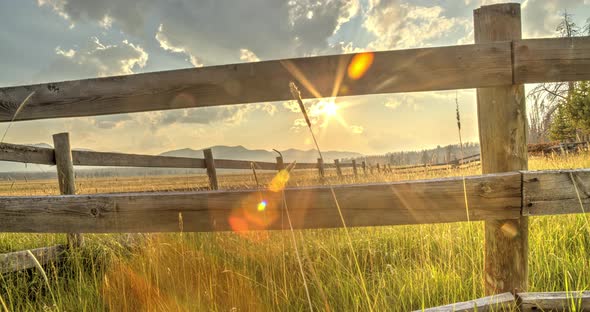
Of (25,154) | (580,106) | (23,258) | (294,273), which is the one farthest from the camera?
(580,106)

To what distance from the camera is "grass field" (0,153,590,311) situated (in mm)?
2225

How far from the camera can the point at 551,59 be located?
1.93 metres

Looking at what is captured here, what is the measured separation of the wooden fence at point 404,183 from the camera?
5.86 feet

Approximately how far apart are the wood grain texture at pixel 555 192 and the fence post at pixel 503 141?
5.1 inches

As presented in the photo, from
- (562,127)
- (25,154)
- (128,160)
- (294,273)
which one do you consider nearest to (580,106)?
(562,127)

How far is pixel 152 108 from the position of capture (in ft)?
6.95

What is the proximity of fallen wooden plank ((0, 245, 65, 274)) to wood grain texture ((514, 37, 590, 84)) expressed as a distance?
4296 millimetres

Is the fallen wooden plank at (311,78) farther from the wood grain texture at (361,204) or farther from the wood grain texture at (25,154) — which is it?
the wood grain texture at (25,154)

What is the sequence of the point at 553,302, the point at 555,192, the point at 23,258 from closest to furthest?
the point at 553,302 → the point at 555,192 → the point at 23,258

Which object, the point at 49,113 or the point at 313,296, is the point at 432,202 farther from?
the point at 49,113

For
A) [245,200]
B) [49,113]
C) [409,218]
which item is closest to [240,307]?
[245,200]

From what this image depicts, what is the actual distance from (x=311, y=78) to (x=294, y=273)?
4.45ft

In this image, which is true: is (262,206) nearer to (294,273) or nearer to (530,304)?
(294,273)

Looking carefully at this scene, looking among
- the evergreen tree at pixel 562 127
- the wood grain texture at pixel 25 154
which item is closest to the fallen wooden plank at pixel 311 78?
the wood grain texture at pixel 25 154
